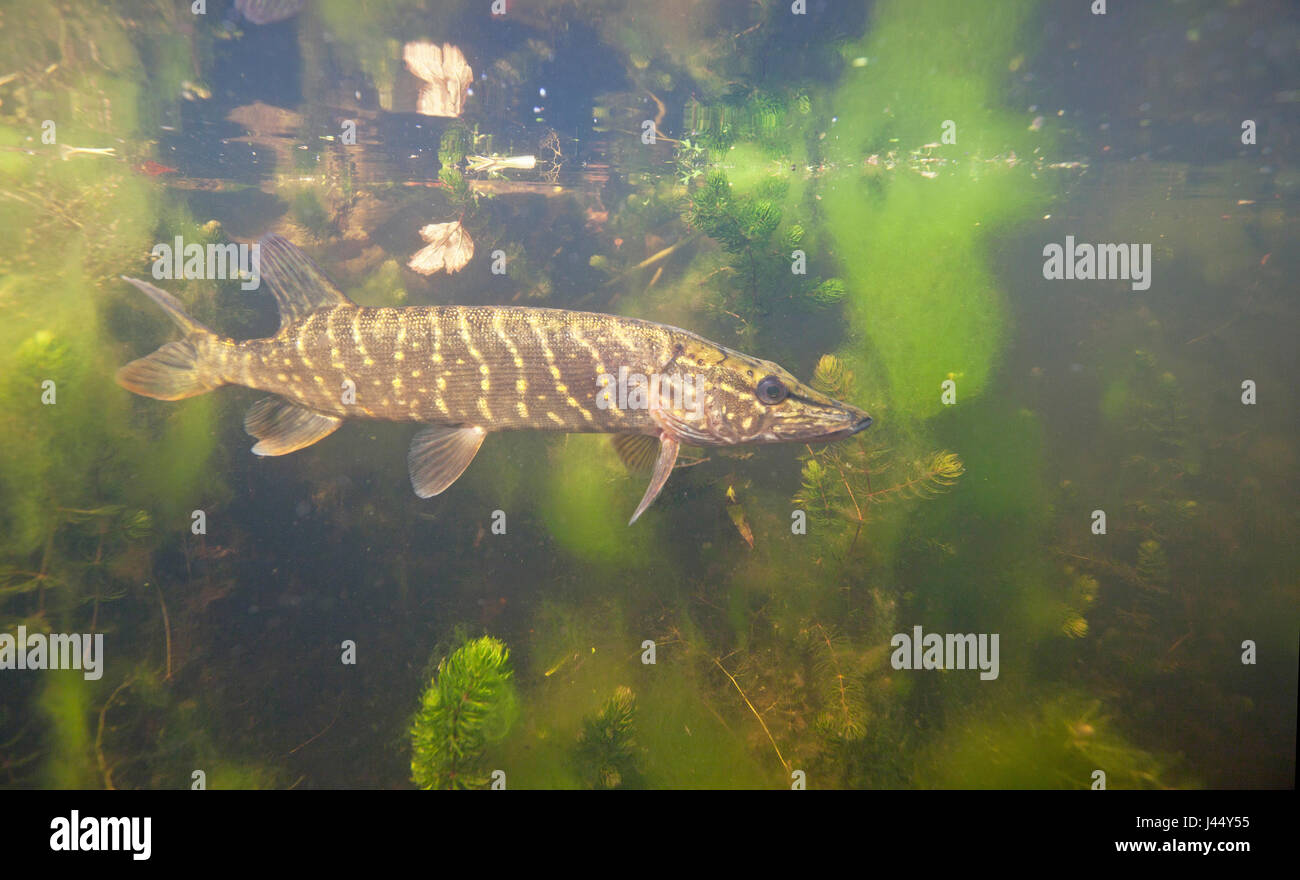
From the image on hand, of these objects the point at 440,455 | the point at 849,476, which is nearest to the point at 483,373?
the point at 440,455

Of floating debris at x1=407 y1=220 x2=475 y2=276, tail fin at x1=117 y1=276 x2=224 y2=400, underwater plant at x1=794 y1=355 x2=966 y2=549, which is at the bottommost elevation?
underwater plant at x1=794 y1=355 x2=966 y2=549

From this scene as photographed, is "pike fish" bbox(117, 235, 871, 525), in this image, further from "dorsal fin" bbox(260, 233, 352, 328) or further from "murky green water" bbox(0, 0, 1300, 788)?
"murky green water" bbox(0, 0, 1300, 788)

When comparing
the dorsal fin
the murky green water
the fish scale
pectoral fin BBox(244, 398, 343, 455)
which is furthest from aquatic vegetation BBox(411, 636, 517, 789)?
the dorsal fin

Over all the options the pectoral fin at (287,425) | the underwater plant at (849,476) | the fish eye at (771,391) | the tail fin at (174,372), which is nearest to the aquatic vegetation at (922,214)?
the underwater plant at (849,476)

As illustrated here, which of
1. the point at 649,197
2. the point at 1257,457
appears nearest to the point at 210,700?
the point at 649,197

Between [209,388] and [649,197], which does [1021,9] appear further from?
[209,388]

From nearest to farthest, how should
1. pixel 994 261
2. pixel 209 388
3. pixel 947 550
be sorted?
pixel 209 388, pixel 947 550, pixel 994 261

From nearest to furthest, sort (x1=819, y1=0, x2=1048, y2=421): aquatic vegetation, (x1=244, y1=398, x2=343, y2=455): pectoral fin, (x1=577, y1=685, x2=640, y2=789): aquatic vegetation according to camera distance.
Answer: (x1=577, y1=685, x2=640, y2=789): aquatic vegetation < (x1=244, y1=398, x2=343, y2=455): pectoral fin < (x1=819, y1=0, x2=1048, y2=421): aquatic vegetation
